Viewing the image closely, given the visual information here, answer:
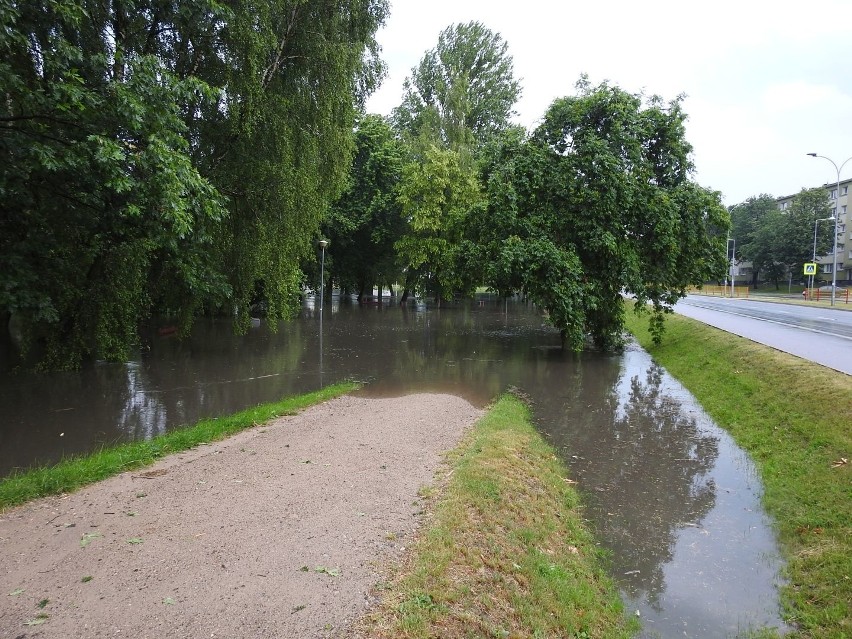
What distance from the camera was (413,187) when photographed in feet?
102

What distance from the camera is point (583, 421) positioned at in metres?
11.4

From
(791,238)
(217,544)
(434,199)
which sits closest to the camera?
(217,544)

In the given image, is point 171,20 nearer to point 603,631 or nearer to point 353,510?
point 353,510

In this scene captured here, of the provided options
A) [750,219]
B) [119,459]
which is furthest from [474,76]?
[750,219]

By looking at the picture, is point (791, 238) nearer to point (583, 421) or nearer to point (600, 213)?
point (600, 213)

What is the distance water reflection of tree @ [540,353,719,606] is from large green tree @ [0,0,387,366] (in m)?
8.04

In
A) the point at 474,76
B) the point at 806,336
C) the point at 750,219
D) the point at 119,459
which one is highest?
the point at 474,76

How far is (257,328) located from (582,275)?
17.4 meters

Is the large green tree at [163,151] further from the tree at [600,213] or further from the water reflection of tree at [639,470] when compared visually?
the water reflection of tree at [639,470]

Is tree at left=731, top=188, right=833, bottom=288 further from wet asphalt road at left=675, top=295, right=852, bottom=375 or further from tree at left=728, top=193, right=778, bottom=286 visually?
wet asphalt road at left=675, top=295, right=852, bottom=375

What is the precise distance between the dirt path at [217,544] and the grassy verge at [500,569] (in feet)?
1.05

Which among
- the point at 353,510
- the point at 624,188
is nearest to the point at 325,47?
the point at 624,188

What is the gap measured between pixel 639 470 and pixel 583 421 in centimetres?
288

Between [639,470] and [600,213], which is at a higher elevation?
[600,213]
